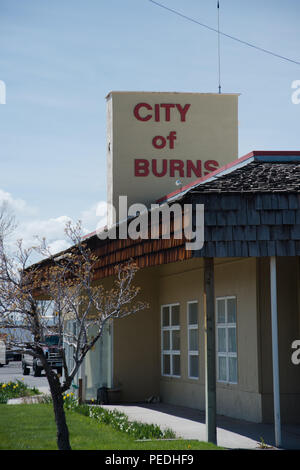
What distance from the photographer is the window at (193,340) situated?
1645cm

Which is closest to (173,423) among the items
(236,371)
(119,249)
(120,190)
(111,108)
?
(236,371)

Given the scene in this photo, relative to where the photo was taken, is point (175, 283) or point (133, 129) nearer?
point (175, 283)

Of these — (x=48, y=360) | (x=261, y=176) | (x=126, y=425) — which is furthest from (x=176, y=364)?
(x=48, y=360)

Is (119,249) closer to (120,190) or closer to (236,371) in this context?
(236,371)

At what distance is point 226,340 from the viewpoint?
14.7 metres

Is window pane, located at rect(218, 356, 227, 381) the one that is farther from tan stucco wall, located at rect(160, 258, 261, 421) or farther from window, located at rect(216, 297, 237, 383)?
tan stucco wall, located at rect(160, 258, 261, 421)

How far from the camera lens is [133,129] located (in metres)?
24.8

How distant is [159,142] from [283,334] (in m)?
12.9

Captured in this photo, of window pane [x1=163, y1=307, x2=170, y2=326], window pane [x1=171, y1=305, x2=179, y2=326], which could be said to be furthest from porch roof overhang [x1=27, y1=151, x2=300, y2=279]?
window pane [x1=163, y1=307, x2=170, y2=326]

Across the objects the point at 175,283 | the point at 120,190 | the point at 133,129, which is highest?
the point at 133,129

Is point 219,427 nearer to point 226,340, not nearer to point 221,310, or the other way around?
point 226,340

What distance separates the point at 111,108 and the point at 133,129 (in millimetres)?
1075

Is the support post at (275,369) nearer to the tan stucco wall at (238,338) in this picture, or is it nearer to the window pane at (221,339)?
the tan stucco wall at (238,338)
